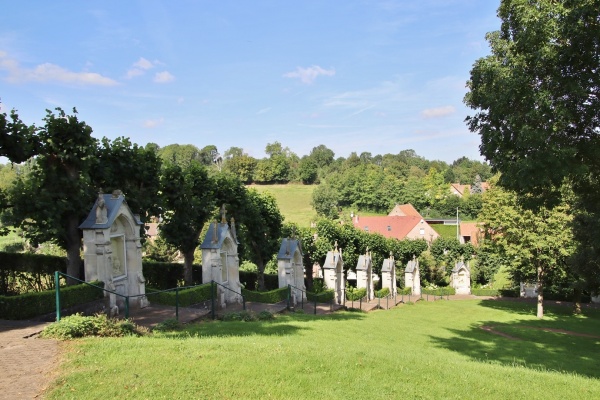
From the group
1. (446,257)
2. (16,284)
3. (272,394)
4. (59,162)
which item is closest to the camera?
(272,394)

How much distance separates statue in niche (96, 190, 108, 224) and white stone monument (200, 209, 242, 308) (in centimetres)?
581

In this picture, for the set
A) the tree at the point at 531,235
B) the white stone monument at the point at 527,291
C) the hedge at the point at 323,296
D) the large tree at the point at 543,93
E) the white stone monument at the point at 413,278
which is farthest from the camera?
the white stone monument at the point at 527,291

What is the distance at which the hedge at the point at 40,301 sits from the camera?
39.1ft

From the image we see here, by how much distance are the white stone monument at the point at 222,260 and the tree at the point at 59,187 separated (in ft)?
18.8

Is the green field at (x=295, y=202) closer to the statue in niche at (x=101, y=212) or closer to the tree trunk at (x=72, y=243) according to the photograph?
the tree trunk at (x=72, y=243)

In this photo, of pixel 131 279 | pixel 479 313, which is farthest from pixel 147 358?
pixel 479 313

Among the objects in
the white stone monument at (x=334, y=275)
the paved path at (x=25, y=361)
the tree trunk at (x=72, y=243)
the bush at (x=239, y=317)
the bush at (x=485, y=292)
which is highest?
the tree trunk at (x=72, y=243)

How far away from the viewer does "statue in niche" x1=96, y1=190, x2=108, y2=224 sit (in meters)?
15.5

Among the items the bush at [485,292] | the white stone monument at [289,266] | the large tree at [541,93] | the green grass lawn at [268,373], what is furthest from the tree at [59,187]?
the bush at [485,292]

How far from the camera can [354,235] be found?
1706 inches

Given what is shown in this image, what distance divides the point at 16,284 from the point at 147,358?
691 inches

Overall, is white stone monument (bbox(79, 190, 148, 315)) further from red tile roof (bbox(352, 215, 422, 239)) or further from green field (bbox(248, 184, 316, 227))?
green field (bbox(248, 184, 316, 227))

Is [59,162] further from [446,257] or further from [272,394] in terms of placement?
[446,257]

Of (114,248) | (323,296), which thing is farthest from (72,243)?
(323,296)
